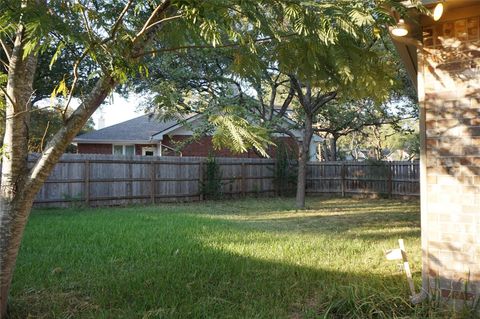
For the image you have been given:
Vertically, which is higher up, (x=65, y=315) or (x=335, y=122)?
(x=335, y=122)

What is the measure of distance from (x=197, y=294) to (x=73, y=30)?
2.66 meters

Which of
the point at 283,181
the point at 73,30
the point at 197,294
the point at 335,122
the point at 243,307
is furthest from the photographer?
the point at 335,122

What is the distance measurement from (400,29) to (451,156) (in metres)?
1.06

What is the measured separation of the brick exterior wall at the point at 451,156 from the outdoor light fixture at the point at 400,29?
380 mm

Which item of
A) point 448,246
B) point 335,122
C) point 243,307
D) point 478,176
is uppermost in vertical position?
point 335,122

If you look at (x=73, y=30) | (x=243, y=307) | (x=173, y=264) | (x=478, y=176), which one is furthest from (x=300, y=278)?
(x=73, y=30)

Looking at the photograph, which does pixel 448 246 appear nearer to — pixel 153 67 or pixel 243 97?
pixel 243 97

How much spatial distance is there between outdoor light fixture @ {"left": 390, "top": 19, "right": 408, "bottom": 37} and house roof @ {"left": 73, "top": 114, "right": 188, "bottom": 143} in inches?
726

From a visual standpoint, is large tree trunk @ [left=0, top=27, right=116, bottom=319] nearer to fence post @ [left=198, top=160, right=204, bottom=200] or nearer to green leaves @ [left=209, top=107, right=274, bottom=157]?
green leaves @ [left=209, top=107, right=274, bottom=157]

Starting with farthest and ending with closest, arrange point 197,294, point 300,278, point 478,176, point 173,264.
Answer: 1. point 173,264
2. point 300,278
3. point 197,294
4. point 478,176

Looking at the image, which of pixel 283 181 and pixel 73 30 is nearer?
pixel 73 30

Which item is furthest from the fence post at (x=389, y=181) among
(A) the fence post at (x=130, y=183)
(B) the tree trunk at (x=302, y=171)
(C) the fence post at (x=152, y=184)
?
(A) the fence post at (x=130, y=183)

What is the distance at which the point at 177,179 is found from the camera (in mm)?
15719

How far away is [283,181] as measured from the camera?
18.6 metres
